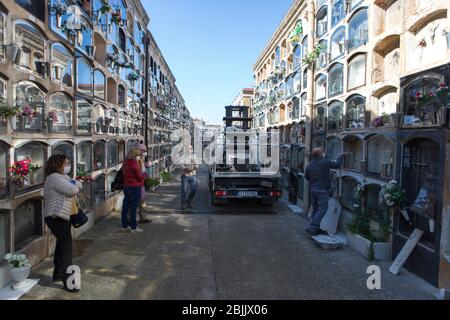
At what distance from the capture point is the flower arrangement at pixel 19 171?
316 centimetres

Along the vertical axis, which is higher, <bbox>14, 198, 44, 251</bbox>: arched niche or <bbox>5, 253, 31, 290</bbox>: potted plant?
<bbox>14, 198, 44, 251</bbox>: arched niche

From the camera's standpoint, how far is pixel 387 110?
4477 mm

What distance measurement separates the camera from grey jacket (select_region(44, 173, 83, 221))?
10.3ft

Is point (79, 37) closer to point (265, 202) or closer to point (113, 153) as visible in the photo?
point (113, 153)

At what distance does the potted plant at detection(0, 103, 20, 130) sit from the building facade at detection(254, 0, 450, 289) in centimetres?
439

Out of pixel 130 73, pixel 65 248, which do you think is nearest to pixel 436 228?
pixel 65 248

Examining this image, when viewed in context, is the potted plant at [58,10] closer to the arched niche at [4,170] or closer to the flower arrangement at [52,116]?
the flower arrangement at [52,116]

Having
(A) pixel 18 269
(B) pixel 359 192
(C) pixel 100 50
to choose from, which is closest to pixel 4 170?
(A) pixel 18 269

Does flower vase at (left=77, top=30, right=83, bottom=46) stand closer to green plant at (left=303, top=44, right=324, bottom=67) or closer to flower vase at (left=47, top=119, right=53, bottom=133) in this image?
flower vase at (left=47, top=119, right=53, bottom=133)

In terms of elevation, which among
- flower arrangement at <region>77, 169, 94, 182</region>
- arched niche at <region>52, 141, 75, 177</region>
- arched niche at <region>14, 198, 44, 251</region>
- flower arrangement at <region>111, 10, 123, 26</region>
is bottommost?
arched niche at <region>14, 198, 44, 251</region>

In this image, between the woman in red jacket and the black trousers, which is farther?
the woman in red jacket

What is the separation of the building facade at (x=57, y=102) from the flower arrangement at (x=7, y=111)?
0.28 feet

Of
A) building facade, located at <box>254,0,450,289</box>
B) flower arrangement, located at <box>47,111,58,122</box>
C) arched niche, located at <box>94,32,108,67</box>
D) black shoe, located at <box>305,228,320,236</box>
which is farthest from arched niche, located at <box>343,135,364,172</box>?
arched niche, located at <box>94,32,108,67</box>
